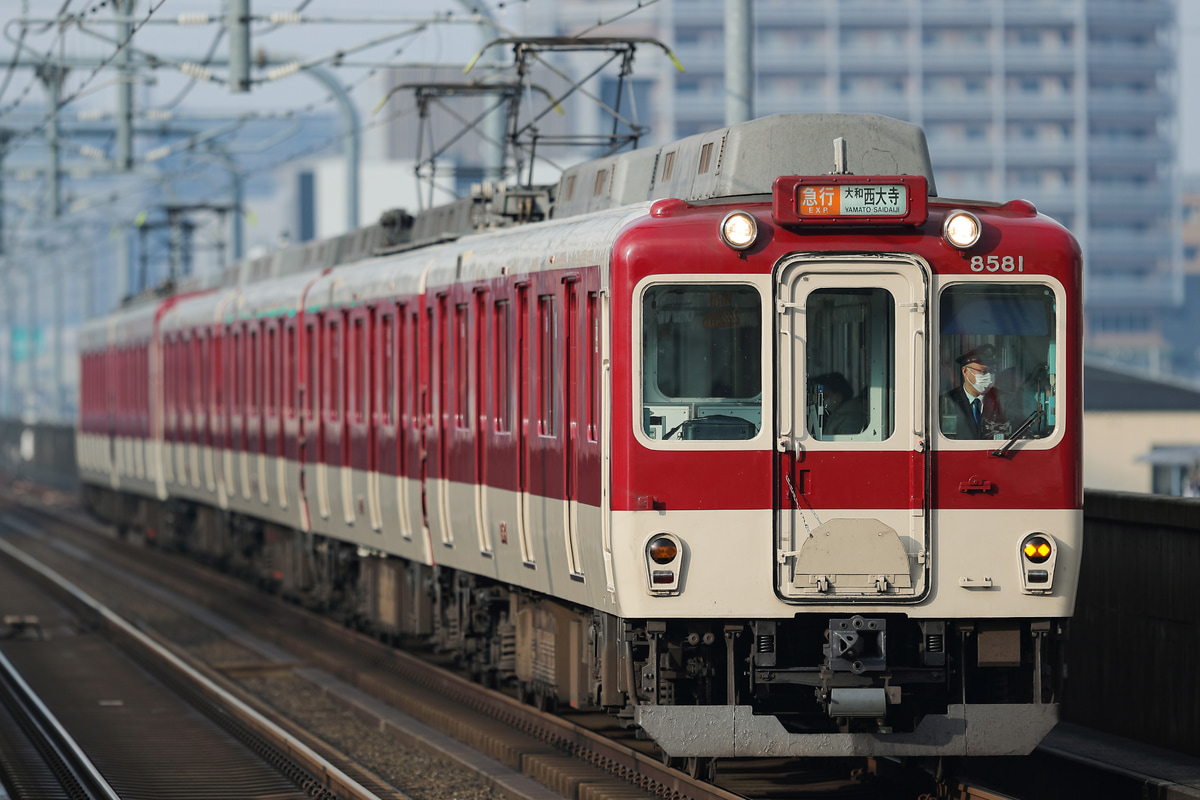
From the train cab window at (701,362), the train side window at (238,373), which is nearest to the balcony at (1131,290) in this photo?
the train side window at (238,373)

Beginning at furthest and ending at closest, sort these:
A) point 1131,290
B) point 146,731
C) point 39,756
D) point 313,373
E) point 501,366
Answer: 1. point 1131,290
2. point 313,373
3. point 146,731
4. point 39,756
5. point 501,366

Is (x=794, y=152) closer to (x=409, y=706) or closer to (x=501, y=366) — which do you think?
(x=501, y=366)

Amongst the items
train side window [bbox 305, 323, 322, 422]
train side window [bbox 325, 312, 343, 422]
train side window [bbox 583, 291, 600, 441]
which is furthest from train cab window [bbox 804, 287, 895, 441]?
train side window [bbox 305, 323, 322, 422]

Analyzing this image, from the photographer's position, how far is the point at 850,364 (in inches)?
390

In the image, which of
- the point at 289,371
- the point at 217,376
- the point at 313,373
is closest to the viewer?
the point at 313,373

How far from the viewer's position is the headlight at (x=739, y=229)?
9789 mm

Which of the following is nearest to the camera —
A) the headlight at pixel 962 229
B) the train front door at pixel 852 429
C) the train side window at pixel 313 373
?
the train front door at pixel 852 429

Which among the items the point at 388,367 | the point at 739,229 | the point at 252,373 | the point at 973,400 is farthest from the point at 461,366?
the point at 252,373

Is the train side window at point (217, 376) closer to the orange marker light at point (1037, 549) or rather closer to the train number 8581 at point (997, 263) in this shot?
the train number 8581 at point (997, 263)

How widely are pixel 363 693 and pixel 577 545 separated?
5.48 meters

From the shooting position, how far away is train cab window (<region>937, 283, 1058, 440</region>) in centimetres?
990

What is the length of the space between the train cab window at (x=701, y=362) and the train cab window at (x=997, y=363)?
0.92 m

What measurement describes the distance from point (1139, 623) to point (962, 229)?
324cm

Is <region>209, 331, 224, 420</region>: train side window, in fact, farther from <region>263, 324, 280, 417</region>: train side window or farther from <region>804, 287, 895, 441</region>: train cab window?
<region>804, 287, 895, 441</region>: train cab window
